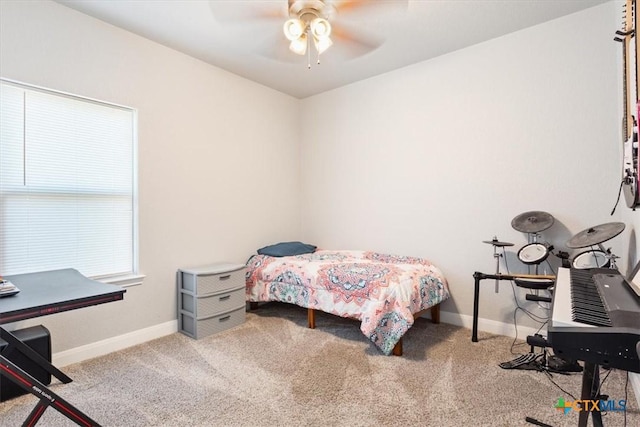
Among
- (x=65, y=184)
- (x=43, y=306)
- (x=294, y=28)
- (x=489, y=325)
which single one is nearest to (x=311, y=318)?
(x=489, y=325)

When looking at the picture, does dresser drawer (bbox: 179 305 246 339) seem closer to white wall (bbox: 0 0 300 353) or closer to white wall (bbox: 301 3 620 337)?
white wall (bbox: 0 0 300 353)

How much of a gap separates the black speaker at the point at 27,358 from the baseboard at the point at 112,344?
0.30m

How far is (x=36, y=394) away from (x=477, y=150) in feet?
11.0

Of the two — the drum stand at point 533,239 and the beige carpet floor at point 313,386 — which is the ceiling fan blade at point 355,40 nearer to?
the drum stand at point 533,239

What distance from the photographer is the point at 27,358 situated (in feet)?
6.35

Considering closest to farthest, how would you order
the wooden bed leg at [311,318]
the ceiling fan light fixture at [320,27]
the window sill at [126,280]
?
the ceiling fan light fixture at [320,27] < the window sill at [126,280] < the wooden bed leg at [311,318]

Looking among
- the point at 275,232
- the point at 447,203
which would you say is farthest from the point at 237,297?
the point at 447,203

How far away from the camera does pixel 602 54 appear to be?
2.45m

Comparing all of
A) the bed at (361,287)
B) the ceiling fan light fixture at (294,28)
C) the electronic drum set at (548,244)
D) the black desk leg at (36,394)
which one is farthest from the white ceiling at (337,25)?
the black desk leg at (36,394)

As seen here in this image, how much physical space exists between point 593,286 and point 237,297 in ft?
8.91

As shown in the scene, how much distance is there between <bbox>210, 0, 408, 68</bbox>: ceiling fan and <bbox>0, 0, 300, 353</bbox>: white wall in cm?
87

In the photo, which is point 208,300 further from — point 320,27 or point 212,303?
point 320,27

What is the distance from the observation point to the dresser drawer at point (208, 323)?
9.42 ft

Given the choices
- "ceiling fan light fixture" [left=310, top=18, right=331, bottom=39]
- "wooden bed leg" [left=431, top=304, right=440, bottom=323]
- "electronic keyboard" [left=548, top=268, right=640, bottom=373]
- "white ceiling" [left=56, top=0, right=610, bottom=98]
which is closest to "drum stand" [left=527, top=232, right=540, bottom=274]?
"wooden bed leg" [left=431, top=304, right=440, bottom=323]
